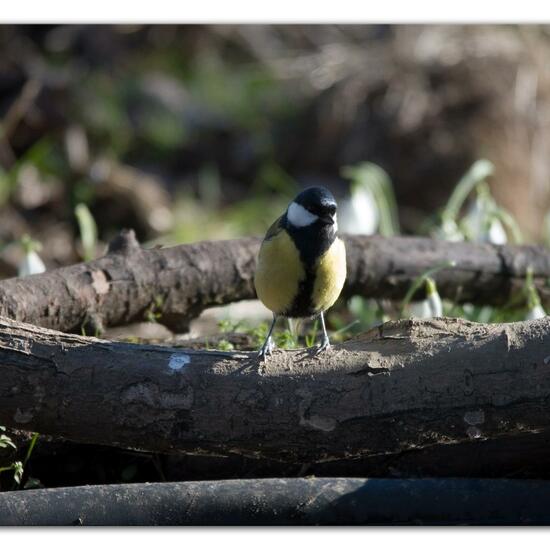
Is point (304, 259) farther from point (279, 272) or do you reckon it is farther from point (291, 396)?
point (291, 396)

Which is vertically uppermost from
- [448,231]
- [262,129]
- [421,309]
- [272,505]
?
[262,129]

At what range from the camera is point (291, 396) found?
192 cm

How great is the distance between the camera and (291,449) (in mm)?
1924

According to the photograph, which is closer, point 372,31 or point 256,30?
point 372,31

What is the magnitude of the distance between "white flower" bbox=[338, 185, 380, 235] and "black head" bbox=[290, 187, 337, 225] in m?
1.39

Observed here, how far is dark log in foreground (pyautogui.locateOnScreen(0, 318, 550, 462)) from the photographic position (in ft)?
6.22

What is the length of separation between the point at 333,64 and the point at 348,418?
4.41 m

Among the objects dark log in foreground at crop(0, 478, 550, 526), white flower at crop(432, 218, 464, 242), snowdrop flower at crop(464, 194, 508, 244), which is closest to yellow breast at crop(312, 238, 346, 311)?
dark log in foreground at crop(0, 478, 550, 526)

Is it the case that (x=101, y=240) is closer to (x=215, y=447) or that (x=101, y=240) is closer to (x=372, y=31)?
(x=372, y=31)

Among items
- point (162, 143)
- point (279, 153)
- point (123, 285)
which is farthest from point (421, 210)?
point (123, 285)

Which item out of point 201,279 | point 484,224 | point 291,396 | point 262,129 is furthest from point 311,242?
point 262,129

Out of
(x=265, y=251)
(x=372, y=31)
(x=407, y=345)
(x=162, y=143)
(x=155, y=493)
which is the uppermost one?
(x=372, y=31)

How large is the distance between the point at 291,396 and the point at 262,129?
178 inches

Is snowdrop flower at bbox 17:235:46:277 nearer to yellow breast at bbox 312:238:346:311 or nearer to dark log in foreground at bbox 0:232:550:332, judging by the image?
dark log in foreground at bbox 0:232:550:332
